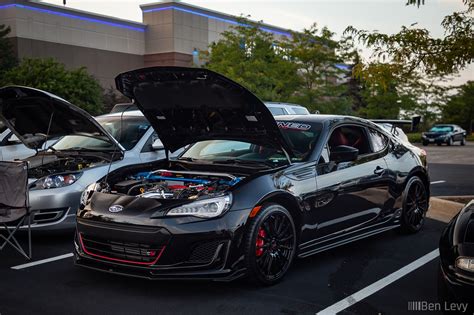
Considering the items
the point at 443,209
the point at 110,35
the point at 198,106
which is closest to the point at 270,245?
the point at 198,106

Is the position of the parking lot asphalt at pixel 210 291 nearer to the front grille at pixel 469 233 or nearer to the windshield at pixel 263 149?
the front grille at pixel 469 233

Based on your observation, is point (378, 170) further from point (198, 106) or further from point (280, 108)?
point (280, 108)

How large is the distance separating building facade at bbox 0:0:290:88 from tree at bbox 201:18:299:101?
28.8ft

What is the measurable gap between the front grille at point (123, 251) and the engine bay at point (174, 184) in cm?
47

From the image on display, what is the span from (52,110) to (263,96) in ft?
74.0

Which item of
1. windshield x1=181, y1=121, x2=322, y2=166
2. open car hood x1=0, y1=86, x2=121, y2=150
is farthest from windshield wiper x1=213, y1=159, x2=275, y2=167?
open car hood x1=0, y1=86, x2=121, y2=150

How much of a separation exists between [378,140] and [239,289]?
2834 mm

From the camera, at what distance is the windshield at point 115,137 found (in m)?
8.24

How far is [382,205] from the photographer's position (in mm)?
6605

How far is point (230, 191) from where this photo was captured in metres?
4.94

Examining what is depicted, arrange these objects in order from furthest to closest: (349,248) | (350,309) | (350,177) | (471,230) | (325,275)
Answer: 1. (349,248)
2. (350,177)
3. (325,275)
4. (350,309)
5. (471,230)

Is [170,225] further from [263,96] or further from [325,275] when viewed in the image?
[263,96]

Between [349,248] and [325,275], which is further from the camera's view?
[349,248]

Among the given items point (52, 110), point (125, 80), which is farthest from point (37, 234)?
point (125, 80)
